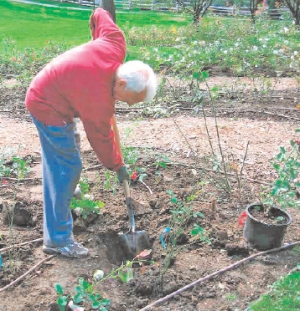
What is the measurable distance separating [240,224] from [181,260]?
64 centimetres

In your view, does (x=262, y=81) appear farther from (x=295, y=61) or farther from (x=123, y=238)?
(x=123, y=238)

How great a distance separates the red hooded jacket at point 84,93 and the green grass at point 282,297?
1.29 m

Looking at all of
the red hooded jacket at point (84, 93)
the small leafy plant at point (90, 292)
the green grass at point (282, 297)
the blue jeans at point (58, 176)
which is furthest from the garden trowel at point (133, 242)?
the green grass at point (282, 297)

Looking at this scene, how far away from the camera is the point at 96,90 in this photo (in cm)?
296

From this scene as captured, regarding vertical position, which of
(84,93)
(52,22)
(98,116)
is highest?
(84,93)

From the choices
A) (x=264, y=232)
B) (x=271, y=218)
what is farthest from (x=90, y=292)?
(x=271, y=218)

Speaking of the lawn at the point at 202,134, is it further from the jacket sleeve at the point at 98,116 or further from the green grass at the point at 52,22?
the green grass at the point at 52,22

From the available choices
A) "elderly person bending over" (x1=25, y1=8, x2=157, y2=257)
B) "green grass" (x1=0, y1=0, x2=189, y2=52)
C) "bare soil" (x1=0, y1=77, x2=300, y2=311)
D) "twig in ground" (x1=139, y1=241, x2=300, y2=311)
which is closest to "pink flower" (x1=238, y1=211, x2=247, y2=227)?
"bare soil" (x1=0, y1=77, x2=300, y2=311)

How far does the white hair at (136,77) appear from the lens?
117 inches

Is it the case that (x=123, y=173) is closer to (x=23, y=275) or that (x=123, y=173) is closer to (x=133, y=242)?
(x=133, y=242)

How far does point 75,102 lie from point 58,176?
0.52 m

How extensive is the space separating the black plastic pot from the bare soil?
9cm

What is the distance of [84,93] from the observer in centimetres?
296

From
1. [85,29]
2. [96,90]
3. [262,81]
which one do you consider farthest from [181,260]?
[85,29]
